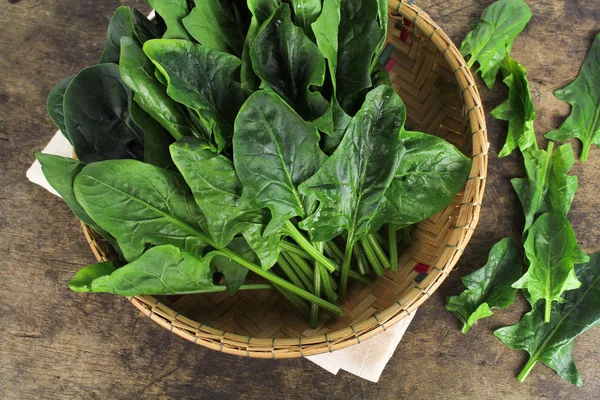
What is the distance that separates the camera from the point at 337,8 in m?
0.73

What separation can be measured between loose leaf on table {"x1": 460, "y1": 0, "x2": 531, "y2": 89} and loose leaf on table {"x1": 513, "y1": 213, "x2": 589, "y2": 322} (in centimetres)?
33

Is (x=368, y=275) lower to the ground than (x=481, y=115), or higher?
lower

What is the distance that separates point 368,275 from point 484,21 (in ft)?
1.83

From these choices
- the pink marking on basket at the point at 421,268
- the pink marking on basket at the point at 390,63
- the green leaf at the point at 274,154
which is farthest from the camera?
the pink marking on basket at the point at 390,63

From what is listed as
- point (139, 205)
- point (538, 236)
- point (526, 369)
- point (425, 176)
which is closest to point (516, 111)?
point (538, 236)

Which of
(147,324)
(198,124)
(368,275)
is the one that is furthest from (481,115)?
(147,324)

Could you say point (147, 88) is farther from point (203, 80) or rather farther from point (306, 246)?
point (306, 246)

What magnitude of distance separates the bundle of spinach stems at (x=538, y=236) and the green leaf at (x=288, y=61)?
48cm

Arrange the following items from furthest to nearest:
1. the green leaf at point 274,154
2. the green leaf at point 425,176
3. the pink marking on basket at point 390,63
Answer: the pink marking on basket at point 390,63
the green leaf at point 425,176
the green leaf at point 274,154

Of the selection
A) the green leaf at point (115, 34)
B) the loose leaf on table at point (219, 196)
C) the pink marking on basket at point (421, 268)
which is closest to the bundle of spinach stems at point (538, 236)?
the pink marking on basket at point (421, 268)

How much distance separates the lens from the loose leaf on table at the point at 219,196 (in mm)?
698

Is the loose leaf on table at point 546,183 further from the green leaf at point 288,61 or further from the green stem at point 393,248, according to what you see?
the green leaf at point 288,61

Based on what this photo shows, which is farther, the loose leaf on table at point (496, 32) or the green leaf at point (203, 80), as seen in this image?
the loose leaf on table at point (496, 32)

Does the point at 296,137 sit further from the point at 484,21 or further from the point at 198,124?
the point at 484,21
